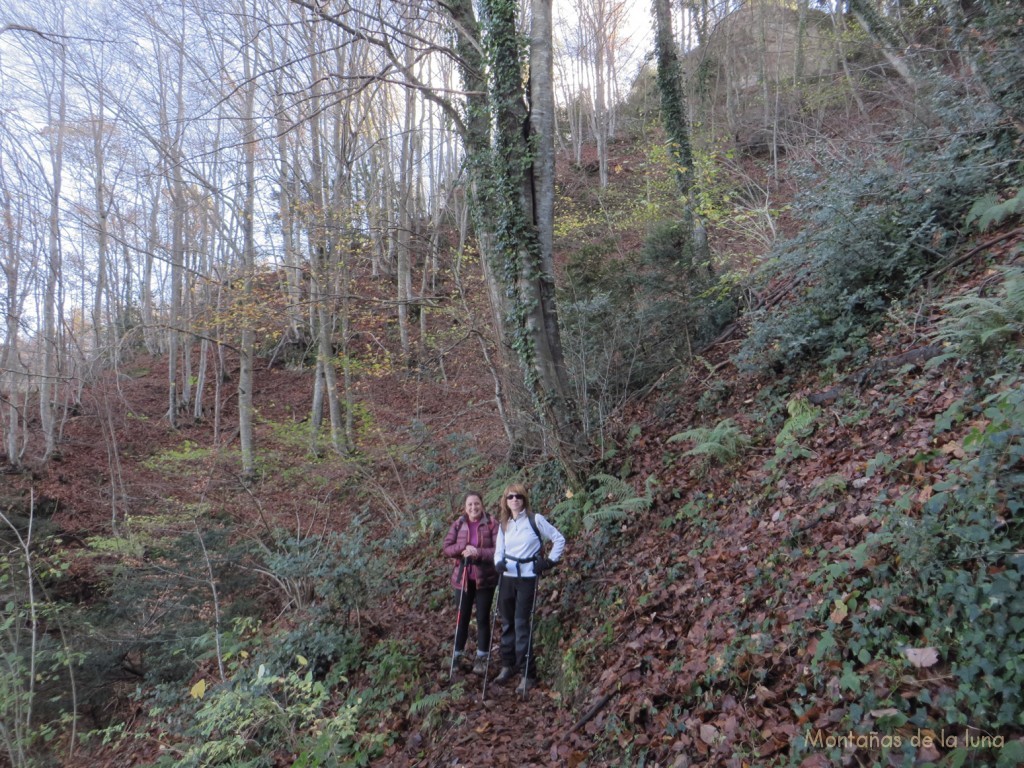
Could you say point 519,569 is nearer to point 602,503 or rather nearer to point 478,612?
point 478,612

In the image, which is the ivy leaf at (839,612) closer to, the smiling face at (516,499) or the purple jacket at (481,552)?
the smiling face at (516,499)

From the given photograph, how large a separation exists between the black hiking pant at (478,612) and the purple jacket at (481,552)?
0.08 metres

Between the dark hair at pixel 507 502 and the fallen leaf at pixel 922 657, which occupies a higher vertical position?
the dark hair at pixel 507 502

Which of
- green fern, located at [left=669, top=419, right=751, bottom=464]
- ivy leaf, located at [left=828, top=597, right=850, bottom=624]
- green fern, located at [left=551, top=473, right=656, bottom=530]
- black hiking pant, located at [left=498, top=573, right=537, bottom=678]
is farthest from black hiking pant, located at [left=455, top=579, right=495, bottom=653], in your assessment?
ivy leaf, located at [left=828, top=597, right=850, bottom=624]

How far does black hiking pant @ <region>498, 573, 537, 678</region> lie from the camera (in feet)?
17.2

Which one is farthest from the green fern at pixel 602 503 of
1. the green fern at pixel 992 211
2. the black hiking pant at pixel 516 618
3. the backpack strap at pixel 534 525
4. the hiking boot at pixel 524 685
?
the green fern at pixel 992 211

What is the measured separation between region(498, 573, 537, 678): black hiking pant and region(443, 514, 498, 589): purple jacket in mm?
Answer: 207

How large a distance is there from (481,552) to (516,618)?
705 millimetres

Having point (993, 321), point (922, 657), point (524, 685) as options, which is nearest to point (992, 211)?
point (993, 321)

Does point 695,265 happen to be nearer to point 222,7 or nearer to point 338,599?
point 338,599

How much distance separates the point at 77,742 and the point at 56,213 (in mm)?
16623

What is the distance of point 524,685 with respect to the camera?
5.17 meters

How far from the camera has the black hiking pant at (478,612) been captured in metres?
5.55

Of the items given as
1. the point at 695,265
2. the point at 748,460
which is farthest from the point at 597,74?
the point at 748,460
